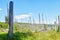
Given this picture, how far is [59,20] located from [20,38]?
4190mm

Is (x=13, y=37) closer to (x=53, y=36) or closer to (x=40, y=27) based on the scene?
(x=53, y=36)

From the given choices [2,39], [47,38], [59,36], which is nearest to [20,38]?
[2,39]

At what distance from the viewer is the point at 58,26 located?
430 inches

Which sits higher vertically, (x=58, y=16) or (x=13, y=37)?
(x=58, y=16)

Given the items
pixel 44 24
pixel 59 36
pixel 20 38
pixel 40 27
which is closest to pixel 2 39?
pixel 20 38

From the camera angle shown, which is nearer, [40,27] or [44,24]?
[44,24]

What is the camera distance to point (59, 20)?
437 inches

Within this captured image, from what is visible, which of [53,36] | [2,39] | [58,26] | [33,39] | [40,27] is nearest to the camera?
[2,39]

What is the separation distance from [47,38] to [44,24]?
4.01 meters

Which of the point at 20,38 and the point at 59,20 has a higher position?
the point at 59,20

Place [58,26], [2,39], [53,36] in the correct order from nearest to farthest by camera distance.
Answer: [2,39]
[53,36]
[58,26]

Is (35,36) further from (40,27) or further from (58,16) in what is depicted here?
(40,27)

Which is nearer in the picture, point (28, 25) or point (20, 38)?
point (20, 38)

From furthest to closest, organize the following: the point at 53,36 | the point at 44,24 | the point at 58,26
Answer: the point at 44,24 < the point at 58,26 < the point at 53,36
